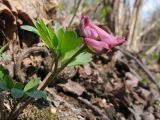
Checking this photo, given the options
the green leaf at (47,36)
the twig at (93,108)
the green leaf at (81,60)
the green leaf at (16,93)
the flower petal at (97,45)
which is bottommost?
the twig at (93,108)

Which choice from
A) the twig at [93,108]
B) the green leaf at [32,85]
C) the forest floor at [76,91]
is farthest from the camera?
the twig at [93,108]

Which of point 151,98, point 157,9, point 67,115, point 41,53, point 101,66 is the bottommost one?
point 157,9

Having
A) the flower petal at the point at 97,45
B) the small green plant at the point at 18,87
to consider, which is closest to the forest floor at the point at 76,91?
the small green plant at the point at 18,87

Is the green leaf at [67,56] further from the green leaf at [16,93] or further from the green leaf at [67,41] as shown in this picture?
the green leaf at [16,93]

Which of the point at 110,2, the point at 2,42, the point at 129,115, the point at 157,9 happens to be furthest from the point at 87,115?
the point at 157,9

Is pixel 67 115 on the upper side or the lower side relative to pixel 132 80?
upper

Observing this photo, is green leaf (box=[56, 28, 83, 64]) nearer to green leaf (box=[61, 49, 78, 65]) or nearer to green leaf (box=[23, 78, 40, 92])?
green leaf (box=[61, 49, 78, 65])

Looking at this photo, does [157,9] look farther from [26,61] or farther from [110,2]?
[26,61]

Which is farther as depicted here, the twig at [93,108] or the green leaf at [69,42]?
the twig at [93,108]

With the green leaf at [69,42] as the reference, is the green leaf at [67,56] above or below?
below
